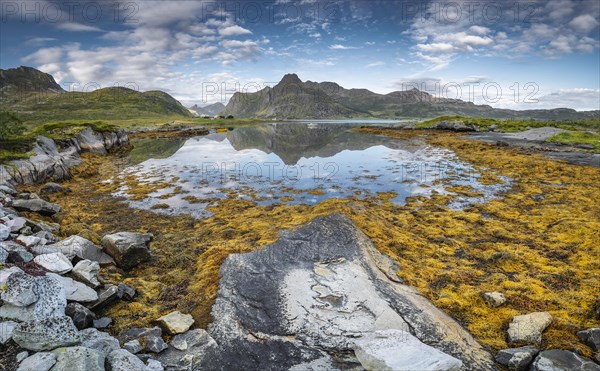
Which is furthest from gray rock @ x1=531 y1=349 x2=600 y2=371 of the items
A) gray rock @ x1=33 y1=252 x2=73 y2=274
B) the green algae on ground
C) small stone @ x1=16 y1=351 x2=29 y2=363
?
gray rock @ x1=33 y1=252 x2=73 y2=274

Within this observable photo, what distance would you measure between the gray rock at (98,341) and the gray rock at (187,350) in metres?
0.96

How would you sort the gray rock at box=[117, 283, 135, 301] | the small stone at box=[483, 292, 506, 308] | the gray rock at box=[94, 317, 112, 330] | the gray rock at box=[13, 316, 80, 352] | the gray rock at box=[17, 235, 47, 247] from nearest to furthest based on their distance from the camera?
1. the gray rock at box=[13, 316, 80, 352]
2. the gray rock at box=[94, 317, 112, 330]
3. the small stone at box=[483, 292, 506, 308]
4. the gray rock at box=[117, 283, 135, 301]
5. the gray rock at box=[17, 235, 47, 247]

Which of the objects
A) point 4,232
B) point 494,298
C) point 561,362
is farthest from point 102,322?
point 494,298

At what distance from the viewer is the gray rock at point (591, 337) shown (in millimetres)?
6957

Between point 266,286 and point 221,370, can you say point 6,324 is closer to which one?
point 221,370

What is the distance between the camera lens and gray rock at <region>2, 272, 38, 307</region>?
631 centimetres

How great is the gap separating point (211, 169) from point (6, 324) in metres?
28.2

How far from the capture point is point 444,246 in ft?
45.8

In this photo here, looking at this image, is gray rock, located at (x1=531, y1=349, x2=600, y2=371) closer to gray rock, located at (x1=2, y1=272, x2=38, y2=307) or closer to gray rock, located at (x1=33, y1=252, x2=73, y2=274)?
gray rock, located at (x1=2, y1=272, x2=38, y2=307)

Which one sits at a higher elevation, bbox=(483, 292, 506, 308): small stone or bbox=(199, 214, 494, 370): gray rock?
bbox=(199, 214, 494, 370): gray rock

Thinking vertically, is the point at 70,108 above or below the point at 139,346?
above

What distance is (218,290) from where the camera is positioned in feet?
30.9

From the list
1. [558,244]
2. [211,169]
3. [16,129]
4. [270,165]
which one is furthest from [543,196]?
[16,129]

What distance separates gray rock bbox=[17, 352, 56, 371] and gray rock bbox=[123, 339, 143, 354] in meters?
1.49
